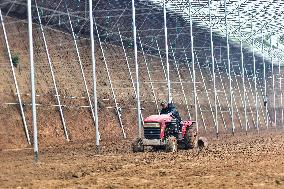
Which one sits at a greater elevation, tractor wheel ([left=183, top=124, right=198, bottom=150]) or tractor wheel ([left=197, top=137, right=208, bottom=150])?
tractor wheel ([left=183, top=124, right=198, bottom=150])

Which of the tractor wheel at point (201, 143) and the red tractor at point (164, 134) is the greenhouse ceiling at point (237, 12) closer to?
the tractor wheel at point (201, 143)

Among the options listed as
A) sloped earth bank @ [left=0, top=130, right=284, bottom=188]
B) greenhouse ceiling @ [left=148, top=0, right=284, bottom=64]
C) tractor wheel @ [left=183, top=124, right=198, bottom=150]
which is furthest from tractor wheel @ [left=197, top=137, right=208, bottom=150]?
greenhouse ceiling @ [left=148, top=0, right=284, bottom=64]

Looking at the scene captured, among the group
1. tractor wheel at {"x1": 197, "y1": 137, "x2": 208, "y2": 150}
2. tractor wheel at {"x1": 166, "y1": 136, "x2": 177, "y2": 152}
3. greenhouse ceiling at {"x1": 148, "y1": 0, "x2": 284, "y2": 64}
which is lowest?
tractor wheel at {"x1": 197, "y1": 137, "x2": 208, "y2": 150}

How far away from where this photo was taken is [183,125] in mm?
20859

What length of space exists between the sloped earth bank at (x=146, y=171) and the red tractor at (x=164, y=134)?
102cm

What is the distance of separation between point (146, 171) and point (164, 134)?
6.19 meters

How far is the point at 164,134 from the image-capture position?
768 inches

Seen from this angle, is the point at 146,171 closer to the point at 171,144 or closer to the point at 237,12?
the point at 171,144

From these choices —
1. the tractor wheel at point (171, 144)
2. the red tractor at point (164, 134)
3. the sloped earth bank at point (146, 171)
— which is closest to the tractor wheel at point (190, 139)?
the red tractor at point (164, 134)

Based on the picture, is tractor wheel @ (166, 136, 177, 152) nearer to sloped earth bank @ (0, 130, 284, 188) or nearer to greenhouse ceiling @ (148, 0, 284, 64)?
sloped earth bank @ (0, 130, 284, 188)

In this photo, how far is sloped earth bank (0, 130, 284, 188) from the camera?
11242 mm

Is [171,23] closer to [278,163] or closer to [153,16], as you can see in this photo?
[153,16]

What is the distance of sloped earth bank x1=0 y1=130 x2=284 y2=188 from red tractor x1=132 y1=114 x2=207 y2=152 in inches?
40.1

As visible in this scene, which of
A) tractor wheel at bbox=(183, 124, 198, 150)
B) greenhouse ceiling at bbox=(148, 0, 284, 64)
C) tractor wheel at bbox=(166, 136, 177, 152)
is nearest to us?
tractor wheel at bbox=(166, 136, 177, 152)
